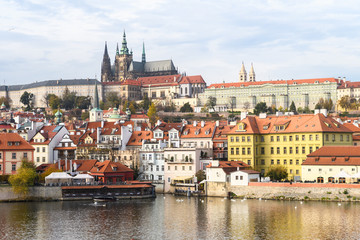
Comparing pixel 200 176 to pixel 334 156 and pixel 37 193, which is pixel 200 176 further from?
pixel 37 193

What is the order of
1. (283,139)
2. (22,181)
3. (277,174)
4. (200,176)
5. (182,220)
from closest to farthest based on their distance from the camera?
1. (182,220)
2. (22,181)
3. (277,174)
4. (200,176)
5. (283,139)

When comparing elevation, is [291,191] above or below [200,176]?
below

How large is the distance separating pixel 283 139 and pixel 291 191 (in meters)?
13.0

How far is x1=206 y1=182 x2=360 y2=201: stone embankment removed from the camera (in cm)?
6569

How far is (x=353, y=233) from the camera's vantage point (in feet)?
161

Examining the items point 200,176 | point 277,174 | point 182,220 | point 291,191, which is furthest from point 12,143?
point 291,191

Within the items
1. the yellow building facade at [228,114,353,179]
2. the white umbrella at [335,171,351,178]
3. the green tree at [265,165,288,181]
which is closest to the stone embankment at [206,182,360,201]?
the white umbrella at [335,171,351,178]

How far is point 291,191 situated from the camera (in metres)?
69.0

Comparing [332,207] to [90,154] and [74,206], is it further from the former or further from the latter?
[90,154]

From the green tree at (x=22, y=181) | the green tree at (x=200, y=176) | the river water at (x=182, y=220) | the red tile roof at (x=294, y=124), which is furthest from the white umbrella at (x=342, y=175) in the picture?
the green tree at (x=22, y=181)

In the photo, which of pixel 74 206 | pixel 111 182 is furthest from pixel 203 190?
pixel 74 206

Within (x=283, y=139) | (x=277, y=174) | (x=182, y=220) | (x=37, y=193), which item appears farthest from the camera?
(x=283, y=139)

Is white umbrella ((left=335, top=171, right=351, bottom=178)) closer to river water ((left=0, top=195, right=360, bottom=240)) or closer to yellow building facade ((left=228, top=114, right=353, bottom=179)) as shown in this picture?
river water ((left=0, top=195, right=360, bottom=240))

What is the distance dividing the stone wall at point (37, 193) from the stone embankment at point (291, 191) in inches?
649
